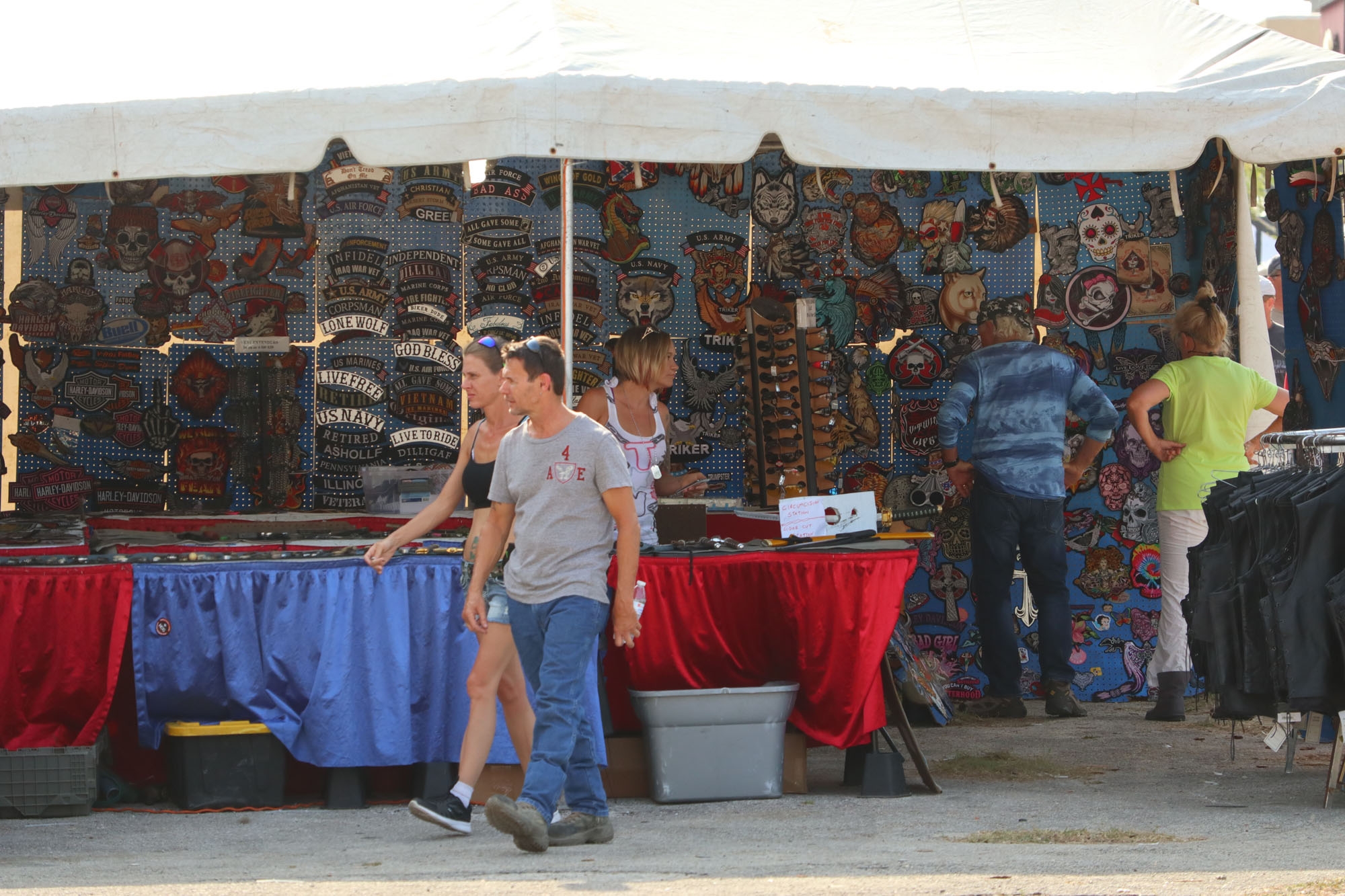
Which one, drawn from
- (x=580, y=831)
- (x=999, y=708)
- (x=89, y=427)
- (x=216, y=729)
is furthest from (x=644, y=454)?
(x=89, y=427)

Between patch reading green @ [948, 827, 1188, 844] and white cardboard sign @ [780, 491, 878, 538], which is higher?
white cardboard sign @ [780, 491, 878, 538]

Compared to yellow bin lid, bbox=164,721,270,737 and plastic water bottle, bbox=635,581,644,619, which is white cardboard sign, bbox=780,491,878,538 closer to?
plastic water bottle, bbox=635,581,644,619

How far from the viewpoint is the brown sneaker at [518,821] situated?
520 cm

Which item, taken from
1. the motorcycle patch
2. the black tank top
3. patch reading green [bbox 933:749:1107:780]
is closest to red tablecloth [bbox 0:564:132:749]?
the black tank top

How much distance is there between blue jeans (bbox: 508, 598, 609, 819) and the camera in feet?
17.6

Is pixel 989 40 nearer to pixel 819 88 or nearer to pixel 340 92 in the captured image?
pixel 819 88

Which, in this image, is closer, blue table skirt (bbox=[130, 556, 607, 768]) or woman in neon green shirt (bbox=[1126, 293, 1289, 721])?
blue table skirt (bbox=[130, 556, 607, 768])

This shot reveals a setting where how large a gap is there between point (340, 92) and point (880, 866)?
11.3 feet

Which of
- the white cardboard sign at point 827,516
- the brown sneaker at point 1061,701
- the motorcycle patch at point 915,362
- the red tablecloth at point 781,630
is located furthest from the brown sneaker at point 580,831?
the motorcycle patch at point 915,362

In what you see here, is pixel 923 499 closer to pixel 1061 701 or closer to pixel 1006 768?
pixel 1061 701

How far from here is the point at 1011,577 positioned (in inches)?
340

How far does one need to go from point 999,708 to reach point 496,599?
3.89 metres

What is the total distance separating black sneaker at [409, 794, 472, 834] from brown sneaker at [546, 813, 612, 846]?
0.37 meters

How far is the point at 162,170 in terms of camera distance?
20.7ft
